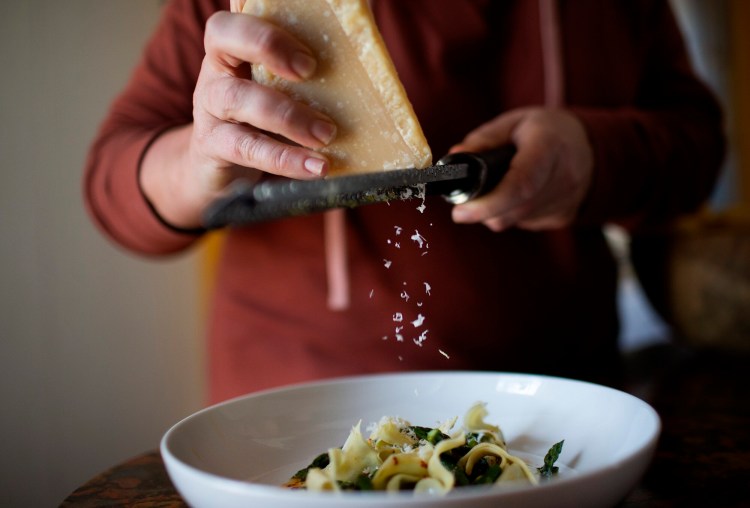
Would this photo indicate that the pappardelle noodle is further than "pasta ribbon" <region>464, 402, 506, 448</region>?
No

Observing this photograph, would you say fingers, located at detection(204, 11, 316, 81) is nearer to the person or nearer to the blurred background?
the person

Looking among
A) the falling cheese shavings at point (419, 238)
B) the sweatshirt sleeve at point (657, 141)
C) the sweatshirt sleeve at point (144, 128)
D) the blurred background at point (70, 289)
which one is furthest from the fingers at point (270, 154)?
the blurred background at point (70, 289)

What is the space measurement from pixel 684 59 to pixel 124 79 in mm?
1286

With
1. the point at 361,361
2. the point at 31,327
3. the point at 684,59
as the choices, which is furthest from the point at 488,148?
the point at 31,327

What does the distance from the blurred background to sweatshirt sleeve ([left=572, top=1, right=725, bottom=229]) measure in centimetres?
55

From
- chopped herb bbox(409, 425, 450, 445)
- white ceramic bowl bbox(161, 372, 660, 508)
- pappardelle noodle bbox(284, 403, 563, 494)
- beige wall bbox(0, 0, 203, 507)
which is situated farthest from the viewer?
beige wall bbox(0, 0, 203, 507)

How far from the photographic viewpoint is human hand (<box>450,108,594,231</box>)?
2.38 ft

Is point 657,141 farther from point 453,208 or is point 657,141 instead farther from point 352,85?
point 352,85

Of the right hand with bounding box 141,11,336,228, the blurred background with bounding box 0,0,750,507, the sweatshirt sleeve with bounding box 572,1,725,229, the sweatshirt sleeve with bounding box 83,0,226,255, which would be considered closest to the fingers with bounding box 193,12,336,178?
the right hand with bounding box 141,11,336,228

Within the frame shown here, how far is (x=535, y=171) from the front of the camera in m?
0.76

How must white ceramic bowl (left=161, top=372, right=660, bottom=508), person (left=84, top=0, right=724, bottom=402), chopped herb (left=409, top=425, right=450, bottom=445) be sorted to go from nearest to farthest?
white ceramic bowl (left=161, top=372, right=660, bottom=508)
chopped herb (left=409, top=425, right=450, bottom=445)
person (left=84, top=0, right=724, bottom=402)

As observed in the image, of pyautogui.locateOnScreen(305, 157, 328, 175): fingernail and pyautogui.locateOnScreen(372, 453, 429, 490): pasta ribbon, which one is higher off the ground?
pyautogui.locateOnScreen(305, 157, 328, 175): fingernail

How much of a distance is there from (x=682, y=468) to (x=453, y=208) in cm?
37

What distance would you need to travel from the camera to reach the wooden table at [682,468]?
539 mm
